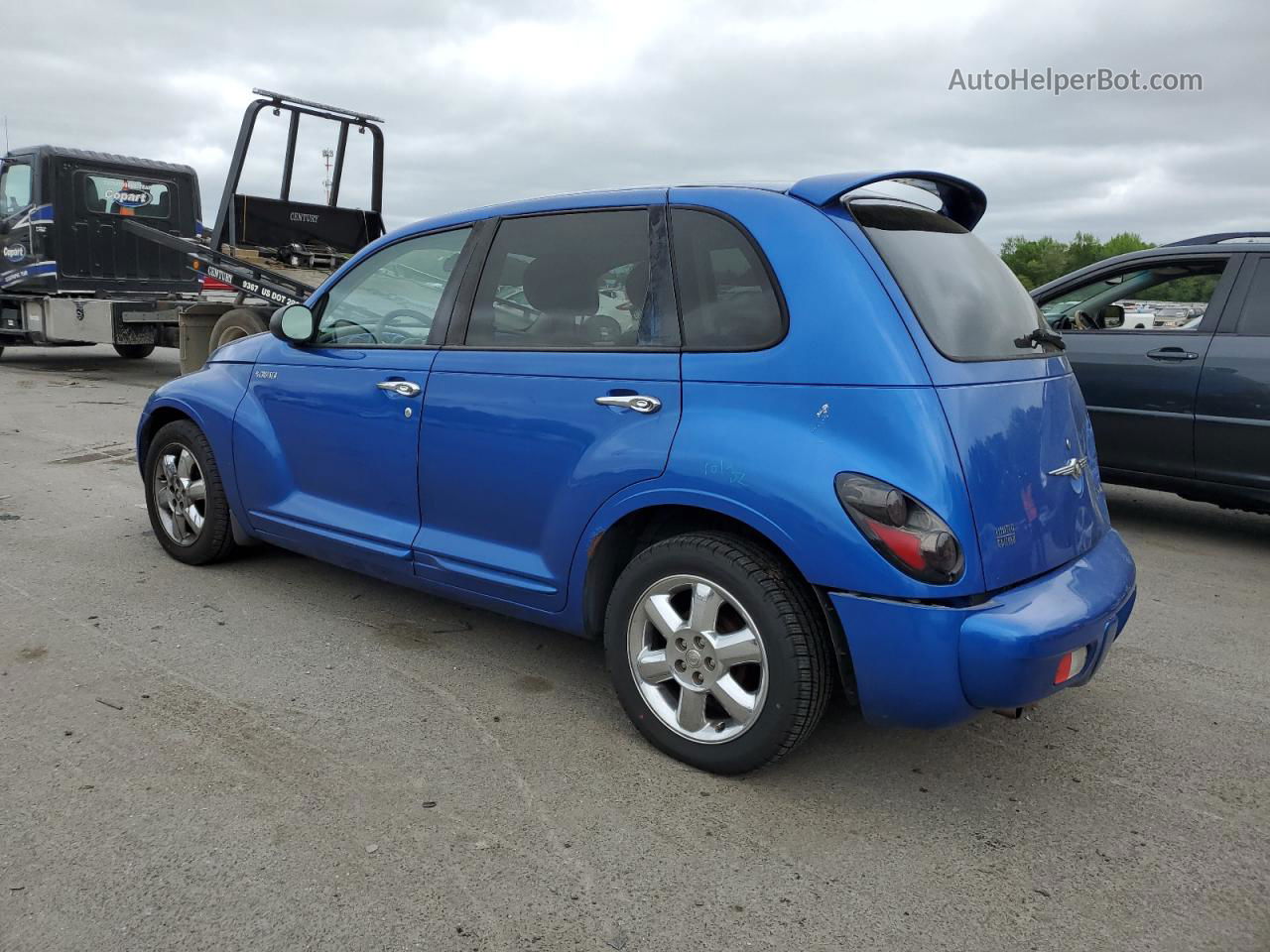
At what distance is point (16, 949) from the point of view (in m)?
2.26

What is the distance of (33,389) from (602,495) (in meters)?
11.4

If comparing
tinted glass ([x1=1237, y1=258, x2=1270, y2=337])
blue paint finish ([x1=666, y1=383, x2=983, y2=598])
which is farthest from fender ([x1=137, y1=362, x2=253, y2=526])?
tinted glass ([x1=1237, y1=258, x2=1270, y2=337])

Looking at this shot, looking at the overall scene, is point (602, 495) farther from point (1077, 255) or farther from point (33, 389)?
point (1077, 255)

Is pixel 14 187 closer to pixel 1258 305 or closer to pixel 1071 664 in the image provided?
pixel 1258 305

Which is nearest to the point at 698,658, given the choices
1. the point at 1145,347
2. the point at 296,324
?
the point at 296,324

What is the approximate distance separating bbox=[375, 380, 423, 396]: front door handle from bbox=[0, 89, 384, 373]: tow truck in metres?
7.65

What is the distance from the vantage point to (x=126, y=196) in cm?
1415

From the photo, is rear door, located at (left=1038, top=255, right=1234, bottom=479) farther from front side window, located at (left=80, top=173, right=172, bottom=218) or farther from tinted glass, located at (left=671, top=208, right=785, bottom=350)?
front side window, located at (left=80, top=173, right=172, bottom=218)

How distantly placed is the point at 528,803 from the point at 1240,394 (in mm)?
4791

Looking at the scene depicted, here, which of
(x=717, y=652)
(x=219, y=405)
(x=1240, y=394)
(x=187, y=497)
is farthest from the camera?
(x=1240, y=394)

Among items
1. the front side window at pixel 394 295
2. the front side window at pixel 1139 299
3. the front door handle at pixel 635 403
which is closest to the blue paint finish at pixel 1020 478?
the front door handle at pixel 635 403

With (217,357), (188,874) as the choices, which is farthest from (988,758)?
(217,357)

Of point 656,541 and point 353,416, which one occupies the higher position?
point 353,416

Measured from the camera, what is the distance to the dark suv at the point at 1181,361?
576 centimetres
